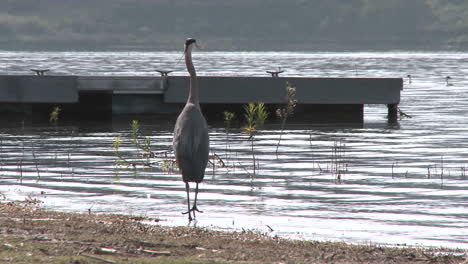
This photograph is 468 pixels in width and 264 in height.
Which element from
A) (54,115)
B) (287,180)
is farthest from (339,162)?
(54,115)

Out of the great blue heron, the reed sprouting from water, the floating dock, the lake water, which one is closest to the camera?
the lake water

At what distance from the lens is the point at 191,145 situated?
639 inches

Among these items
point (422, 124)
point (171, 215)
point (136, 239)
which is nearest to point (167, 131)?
point (422, 124)

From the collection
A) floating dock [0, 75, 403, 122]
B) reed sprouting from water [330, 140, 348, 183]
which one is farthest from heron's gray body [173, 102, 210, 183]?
floating dock [0, 75, 403, 122]

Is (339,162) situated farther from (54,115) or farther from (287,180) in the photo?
(54,115)

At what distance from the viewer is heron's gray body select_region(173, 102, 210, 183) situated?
16.2 meters

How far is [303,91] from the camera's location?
3697 cm

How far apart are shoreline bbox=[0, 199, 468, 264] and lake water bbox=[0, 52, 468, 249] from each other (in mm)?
1216

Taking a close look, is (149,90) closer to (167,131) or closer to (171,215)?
(167,131)

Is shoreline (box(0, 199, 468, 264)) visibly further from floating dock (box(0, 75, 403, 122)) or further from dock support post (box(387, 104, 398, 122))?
dock support post (box(387, 104, 398, 122))

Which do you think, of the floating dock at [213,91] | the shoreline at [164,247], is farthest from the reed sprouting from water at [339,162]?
the shoreline at [164,247]

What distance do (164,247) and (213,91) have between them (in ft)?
80.2

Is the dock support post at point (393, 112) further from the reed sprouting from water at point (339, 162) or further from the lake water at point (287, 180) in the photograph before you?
the reed sprouting from water at point (339, 162)

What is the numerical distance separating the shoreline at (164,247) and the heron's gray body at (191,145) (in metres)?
1.66
